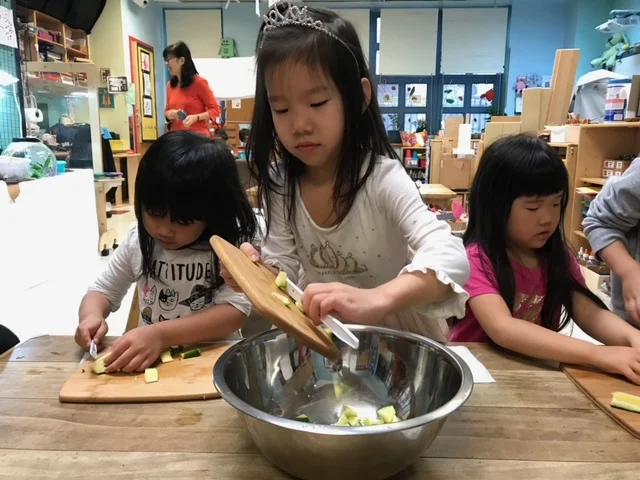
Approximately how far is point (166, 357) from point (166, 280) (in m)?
0.26

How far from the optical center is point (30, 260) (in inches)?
117

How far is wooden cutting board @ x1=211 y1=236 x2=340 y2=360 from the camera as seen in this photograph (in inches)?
19.6

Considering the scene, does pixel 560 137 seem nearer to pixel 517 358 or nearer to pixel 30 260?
pixel 517 358

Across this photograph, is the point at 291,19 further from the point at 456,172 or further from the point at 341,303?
the point at 456,172

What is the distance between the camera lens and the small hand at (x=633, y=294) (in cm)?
99

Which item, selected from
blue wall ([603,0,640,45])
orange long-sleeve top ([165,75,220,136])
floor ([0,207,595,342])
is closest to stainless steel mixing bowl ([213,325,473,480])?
floor ([0,207,595,342])

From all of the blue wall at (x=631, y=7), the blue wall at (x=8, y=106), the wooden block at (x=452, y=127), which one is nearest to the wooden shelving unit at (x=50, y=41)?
the blue wall at (x=8, y=106)

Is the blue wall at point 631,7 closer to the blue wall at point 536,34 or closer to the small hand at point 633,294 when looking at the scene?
the blue wall at point 536,34

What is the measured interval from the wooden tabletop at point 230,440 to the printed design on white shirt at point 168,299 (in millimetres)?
331

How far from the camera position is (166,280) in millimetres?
1042

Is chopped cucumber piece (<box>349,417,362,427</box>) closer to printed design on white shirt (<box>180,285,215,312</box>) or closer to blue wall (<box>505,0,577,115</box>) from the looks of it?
printed design on white shirt (<box>180,285,215,312</box>)

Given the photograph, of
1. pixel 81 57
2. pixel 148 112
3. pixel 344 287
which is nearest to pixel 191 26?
pixel 148 112

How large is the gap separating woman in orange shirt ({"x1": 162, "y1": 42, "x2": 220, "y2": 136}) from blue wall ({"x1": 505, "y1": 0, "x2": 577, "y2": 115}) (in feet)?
17.2

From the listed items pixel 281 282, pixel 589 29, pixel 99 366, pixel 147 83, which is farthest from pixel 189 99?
pixel 589 29
